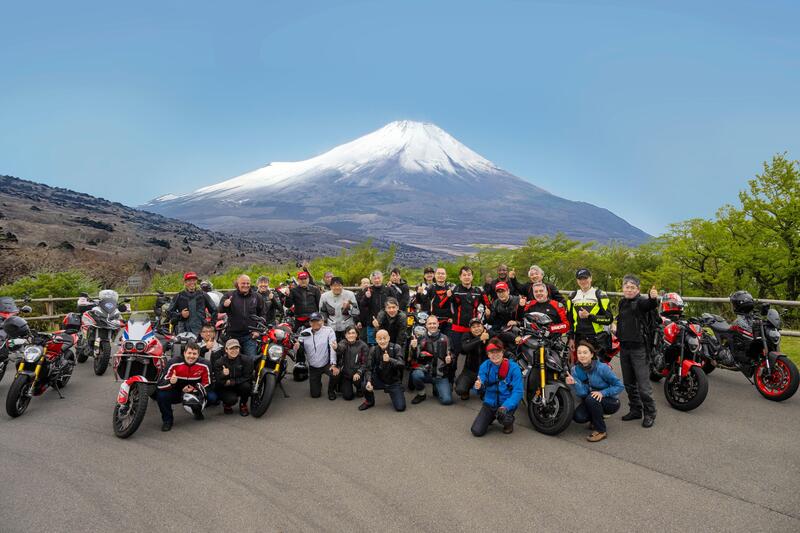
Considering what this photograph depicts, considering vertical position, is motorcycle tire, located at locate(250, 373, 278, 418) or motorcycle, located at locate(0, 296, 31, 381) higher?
motorcycle, located at locate(0, 296, 31, 381)

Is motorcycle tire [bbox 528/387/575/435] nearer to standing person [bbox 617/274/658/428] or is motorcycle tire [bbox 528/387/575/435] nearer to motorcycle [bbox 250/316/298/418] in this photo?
standing person [bbox 617/274/658/428]

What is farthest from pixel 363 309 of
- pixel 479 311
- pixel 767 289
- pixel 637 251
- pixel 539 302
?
pixel 637 251

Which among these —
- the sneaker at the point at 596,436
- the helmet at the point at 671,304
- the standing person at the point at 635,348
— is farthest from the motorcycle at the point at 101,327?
the helmet at the point at 671,304

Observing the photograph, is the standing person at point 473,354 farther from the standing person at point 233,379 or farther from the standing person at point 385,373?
the standing person at point 233,379

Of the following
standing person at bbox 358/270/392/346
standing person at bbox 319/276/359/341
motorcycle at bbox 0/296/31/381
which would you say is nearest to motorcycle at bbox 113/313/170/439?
motorcycle at bbox 0/296/31/381

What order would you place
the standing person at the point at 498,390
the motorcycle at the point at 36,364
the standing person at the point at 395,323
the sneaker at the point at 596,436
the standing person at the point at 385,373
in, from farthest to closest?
the standing person at the point at 395,323 → the standing person at the point at 385,373 → the motorcycle at the point at 36,364 → the standing person at the point at 498,390 → the sneaker at the point at 596,436

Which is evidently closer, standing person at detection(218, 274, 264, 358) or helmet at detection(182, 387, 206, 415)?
helmet at detection(182, 387, 206, 415)

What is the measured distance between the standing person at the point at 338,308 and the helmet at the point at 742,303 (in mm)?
5459

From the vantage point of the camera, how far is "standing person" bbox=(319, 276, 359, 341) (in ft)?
26.4

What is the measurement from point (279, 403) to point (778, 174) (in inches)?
873

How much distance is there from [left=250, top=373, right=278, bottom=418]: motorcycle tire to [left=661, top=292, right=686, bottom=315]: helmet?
17.9 feet

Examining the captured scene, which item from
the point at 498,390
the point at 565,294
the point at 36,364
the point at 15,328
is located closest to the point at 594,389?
the point at 498,390

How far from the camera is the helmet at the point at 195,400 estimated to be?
19.0 feet

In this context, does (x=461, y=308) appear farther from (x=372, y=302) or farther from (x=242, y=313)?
(x=242, y=313)
